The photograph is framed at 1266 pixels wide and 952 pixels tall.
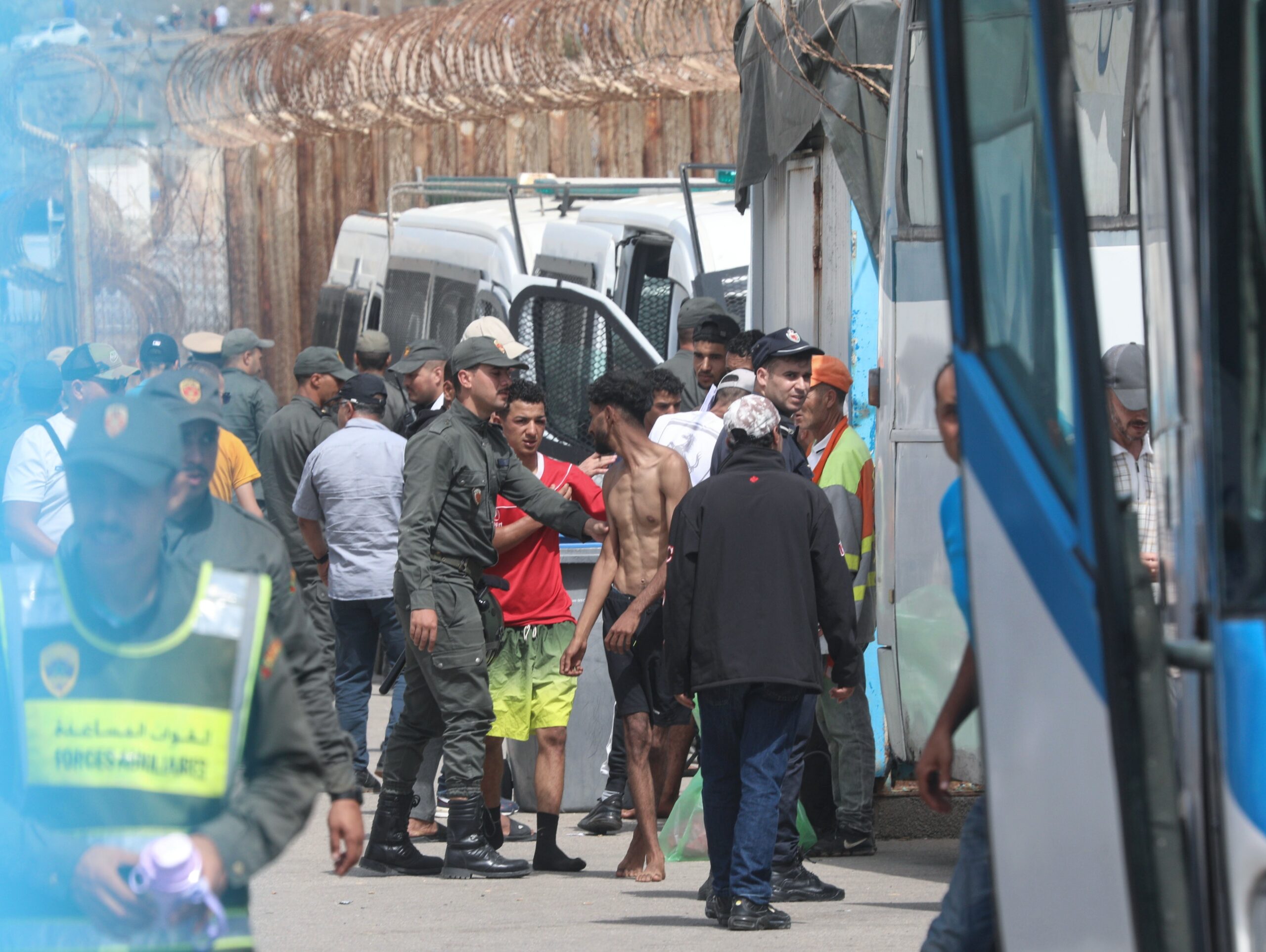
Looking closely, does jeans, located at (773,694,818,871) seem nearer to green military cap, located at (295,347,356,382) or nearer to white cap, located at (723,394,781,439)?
white cap, located at (723,394,781,439)

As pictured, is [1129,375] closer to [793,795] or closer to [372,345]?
[793,795]

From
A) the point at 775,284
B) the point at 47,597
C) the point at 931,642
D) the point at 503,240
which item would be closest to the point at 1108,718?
the point at 47,597

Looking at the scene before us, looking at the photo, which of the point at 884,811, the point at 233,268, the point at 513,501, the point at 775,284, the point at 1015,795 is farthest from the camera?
the point at 233,268

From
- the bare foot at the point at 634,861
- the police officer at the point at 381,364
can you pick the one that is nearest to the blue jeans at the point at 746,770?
the bare foot at the point at 634,861

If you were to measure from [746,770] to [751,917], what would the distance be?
0.48 meters

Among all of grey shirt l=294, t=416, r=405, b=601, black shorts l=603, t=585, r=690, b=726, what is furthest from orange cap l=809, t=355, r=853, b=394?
grey shirt l=294, t=416, r=405, b=601

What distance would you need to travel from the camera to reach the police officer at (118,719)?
290 cm

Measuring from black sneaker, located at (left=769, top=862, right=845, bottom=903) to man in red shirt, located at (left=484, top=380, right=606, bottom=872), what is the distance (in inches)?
38.4

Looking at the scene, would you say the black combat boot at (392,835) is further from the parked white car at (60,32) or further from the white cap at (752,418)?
the parked white car at (60,32)

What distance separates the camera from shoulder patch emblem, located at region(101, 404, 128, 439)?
3.06 metres

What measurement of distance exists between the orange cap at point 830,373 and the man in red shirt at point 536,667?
0.99 m

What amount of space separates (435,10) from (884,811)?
11679mm

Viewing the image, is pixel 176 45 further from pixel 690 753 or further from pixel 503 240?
pixel 690 753

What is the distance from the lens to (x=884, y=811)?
25.0ft
